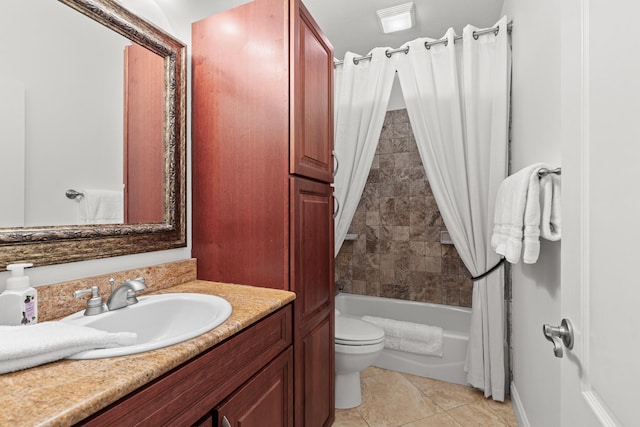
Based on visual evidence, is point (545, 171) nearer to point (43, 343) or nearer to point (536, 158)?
point (536, 158)

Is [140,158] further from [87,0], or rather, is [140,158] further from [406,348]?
[406,348]

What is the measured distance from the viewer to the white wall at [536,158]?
1198 mm

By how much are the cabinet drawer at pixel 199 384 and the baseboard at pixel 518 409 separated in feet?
4.78

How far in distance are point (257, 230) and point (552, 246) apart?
47.8 inches

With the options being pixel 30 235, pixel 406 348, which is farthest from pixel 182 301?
pixel 406 348

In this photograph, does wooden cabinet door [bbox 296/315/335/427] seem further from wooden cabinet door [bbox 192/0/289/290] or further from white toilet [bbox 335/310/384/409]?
wooden cabinet door [bbox 192/0/289/290]

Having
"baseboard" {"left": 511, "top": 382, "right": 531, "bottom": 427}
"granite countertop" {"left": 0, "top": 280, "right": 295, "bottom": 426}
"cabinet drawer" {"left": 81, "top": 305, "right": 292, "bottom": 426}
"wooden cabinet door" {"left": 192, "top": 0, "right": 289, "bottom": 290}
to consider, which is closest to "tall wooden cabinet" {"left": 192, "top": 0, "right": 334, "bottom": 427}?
"wooden cabinet door" {"left": 192, "top": 0, "right": 289, "bottom": 290}

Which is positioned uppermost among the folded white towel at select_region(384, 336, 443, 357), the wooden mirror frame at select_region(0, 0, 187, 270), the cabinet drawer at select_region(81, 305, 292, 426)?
the wooden mirror frame at select_region(0, 0, 187, 270)

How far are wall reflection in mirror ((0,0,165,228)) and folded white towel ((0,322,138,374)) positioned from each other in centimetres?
42

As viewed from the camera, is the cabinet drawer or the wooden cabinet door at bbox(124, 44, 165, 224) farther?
the wooden cabinet door at bbox(124, 44, 165, 224)

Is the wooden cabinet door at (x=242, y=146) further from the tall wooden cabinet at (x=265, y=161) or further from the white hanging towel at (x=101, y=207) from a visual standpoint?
the white hanging towel at (x=101, y=207)

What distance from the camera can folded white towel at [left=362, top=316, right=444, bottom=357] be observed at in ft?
7.23

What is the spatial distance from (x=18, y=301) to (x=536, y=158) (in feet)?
6.52

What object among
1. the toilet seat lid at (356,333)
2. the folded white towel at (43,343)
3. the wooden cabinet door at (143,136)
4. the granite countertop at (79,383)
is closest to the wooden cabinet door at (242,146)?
the wooden cabinet door at (143,136)
